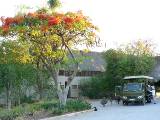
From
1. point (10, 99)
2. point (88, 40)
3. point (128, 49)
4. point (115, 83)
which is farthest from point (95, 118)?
point (128, 49)

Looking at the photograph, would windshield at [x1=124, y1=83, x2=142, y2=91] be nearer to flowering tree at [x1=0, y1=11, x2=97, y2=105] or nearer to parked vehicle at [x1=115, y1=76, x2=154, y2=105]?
parked vehicle at [x1=115, y1=76, x2=154, y2=105]

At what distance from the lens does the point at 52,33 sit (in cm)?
2833

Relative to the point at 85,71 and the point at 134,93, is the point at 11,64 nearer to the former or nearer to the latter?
the point at 134,93

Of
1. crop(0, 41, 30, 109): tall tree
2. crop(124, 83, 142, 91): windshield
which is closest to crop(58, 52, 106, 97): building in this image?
crop(124, 83, 142, 91): windshield

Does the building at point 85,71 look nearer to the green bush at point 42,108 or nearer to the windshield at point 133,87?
the windshield at point 133,87

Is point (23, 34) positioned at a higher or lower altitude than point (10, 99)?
higher

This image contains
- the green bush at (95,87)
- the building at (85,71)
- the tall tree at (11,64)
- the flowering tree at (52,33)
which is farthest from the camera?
the building at (85,71)

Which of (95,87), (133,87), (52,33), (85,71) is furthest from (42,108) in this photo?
(85,71)

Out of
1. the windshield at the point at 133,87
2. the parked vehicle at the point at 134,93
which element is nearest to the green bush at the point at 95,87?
the parked vehicle at the point at 134,93

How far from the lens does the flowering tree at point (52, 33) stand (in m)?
27.3

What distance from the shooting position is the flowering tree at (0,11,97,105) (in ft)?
89.6

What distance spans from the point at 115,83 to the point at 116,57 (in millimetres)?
2872

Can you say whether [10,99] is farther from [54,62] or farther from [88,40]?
[88,40]

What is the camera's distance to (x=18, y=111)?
925 inches
